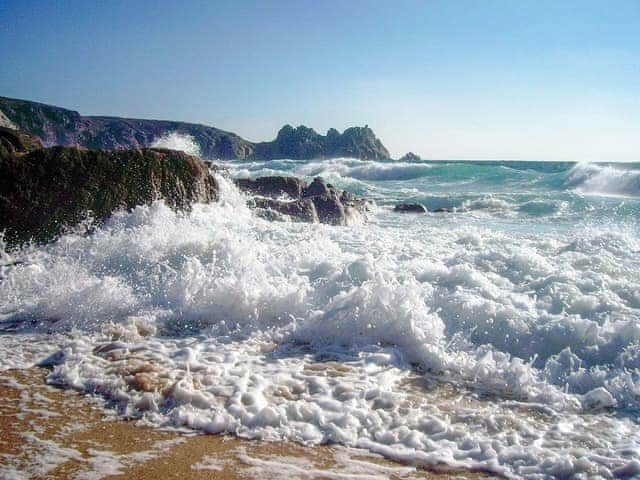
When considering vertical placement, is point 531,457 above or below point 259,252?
below

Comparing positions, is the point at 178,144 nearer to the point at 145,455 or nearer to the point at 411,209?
the point at 411,209

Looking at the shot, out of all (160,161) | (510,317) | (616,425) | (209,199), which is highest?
(160,161)

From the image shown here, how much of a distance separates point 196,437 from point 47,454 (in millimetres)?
673

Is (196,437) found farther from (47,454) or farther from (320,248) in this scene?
(320,248)

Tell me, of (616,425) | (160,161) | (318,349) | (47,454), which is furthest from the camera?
(160,161)

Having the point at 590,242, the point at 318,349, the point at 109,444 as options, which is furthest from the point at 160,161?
the point at 590,242

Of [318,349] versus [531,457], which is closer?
[531,457]

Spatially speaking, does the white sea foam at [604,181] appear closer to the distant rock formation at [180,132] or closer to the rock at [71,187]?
the rock at [71,187]

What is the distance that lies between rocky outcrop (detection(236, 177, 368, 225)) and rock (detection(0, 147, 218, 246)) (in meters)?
2.80

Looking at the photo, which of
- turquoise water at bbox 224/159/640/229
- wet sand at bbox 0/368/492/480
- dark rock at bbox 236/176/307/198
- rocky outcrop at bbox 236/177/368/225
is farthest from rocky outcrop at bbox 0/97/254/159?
wet sand at bbox 0/368/492/480

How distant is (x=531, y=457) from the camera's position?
7.54ft

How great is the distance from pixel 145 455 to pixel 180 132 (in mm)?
64116

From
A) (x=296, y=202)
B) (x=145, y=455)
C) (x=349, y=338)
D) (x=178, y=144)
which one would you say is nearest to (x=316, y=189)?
(x=296, y=202)

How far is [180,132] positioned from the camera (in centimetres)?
6184
